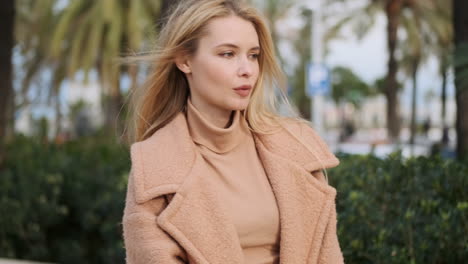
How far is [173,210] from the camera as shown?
7.03 ft

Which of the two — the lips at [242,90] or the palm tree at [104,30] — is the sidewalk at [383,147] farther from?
the palm tree at [104,30]

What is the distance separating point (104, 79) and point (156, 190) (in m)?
20.5

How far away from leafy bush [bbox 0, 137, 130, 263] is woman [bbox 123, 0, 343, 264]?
3.16 metres

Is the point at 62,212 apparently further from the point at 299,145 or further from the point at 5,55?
the point at 299,145

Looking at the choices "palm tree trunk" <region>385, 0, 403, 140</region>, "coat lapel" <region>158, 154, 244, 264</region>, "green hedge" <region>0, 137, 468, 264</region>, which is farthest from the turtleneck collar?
"palm tree trunk" <region>385, 0, 403, 140</region>

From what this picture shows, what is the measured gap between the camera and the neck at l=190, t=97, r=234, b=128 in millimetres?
2359

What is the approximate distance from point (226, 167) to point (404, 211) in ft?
5.01

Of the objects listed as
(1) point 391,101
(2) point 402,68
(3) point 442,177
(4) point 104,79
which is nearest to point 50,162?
(3) point 442,177

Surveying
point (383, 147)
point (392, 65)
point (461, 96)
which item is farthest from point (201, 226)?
point (392, 65)

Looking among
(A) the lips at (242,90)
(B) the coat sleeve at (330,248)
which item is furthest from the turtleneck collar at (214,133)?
(B) the coat sleeve at (330,248)

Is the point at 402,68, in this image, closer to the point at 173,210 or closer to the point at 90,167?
the point at 90,167

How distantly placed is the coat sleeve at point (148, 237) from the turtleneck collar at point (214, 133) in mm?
266

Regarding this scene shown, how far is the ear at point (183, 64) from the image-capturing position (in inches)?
93.7

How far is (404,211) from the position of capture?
11.5 feet
